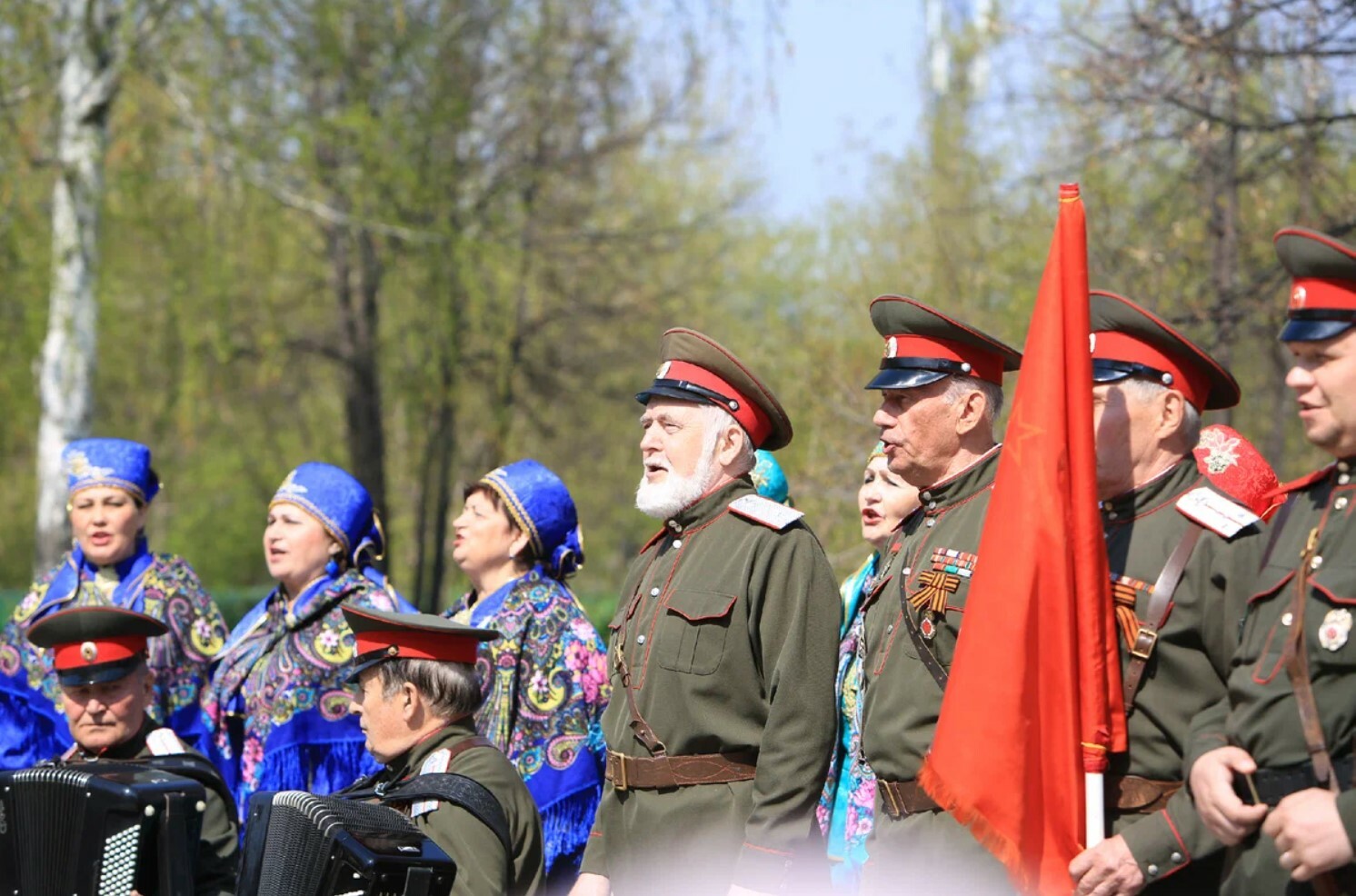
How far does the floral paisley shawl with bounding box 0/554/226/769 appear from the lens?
6.58 m

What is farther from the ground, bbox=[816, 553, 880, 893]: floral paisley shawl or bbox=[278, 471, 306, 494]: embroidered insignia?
bbox=[278, 471, 306, 494]: embroidered insignia

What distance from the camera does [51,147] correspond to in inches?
535

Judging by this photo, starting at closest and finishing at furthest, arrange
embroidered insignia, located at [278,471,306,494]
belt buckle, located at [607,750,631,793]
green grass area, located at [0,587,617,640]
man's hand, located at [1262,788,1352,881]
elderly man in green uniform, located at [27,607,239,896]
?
man's hand, located at [1262,788,1352,881], belt buckle, located at [607,750,631,793], elderly man in green uniform, located at [27,607,239,896], embroidered insignia, located at [278,471,306,494], green grass area, located at [0,587,617,640]

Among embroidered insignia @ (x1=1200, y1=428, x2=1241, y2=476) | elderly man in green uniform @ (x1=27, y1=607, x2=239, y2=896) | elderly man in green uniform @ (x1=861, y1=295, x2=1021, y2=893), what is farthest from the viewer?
elderly man in green uniform @ (x1=27, y1=607, x2=239, y2=896)

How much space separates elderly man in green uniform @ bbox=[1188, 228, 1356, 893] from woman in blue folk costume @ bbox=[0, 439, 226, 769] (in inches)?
179

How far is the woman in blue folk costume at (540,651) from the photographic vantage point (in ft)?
18.8

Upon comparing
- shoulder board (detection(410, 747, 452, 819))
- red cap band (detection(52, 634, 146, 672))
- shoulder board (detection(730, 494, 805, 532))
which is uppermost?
shoulder board (detection(730, 494, 805, 532))

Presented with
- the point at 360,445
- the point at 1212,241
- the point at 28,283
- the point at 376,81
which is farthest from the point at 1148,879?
the point at 360,445

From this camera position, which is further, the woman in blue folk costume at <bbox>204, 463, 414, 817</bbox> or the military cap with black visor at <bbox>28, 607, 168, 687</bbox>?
the woman in blue folk costume at <bbox>204, 463, 414, 817</bbox>

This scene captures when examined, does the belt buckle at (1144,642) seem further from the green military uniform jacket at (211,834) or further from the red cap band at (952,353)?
the green military uniform jacket at (211,834)

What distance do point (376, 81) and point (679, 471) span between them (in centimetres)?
1395

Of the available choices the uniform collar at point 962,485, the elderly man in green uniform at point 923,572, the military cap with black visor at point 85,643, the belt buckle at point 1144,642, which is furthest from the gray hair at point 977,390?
the military cap with black visor at point 85,643

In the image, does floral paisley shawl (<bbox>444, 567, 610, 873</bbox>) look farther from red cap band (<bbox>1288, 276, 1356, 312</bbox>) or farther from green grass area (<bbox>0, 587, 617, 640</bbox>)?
green grass area (<bbox>0, 587, 617, 640</bbox>)

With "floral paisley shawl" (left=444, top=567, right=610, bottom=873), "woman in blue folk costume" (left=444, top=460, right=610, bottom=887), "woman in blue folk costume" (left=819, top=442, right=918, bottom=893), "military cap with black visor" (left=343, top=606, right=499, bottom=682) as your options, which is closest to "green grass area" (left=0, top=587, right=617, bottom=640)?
"woman in blue folk costume" (left=444, top=460, right=610, bottom=887)
